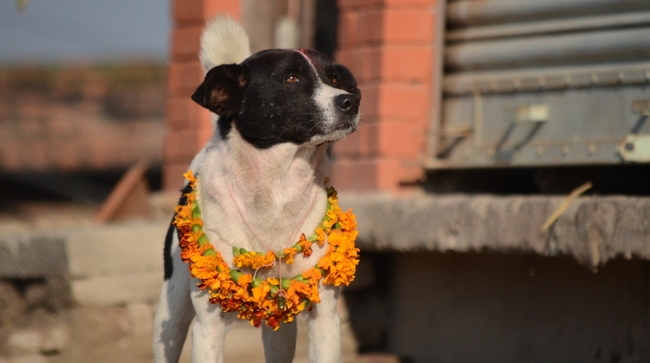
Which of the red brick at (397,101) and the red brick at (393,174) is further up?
the red brick at (397,101)

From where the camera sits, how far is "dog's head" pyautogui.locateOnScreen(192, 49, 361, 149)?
3.33 m

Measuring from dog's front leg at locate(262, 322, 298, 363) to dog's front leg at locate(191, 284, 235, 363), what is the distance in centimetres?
44

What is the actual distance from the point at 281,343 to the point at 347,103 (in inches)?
43.3

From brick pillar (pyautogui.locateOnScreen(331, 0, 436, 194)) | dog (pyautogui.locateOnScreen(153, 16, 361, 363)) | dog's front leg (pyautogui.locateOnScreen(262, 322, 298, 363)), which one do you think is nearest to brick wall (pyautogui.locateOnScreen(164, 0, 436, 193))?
brick pillar (pyautogui.locateOnScreen(331, 0, 436, 194))

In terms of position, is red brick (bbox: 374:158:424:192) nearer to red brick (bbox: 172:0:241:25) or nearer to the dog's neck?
red brick (bbox: 172:0:241:25)

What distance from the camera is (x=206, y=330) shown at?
3436mm

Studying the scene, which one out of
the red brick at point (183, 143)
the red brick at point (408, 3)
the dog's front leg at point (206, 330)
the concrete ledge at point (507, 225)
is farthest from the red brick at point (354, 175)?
the dog's front leg at point (206, 330)

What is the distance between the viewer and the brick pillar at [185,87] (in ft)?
20.7

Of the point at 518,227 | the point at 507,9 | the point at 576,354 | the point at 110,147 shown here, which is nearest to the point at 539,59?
the point at 507,9

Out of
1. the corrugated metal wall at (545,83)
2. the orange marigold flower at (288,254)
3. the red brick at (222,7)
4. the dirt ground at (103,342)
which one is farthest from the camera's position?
the red brick at (222,7)

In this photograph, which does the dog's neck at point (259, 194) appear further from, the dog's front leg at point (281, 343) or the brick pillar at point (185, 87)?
the brick pillar at point (185, 87)

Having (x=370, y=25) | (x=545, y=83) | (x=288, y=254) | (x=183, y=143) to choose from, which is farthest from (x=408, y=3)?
(x=288, y=254)

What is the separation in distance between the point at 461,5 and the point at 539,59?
2.10 ft

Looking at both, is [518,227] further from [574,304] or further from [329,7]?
[329,7]
